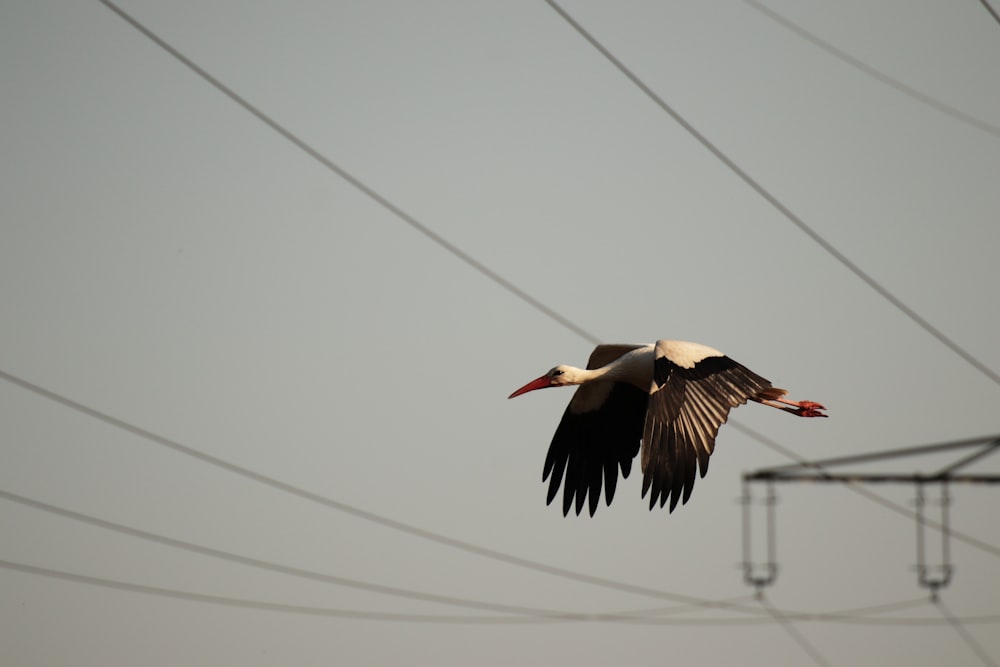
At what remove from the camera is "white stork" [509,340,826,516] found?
11898mm

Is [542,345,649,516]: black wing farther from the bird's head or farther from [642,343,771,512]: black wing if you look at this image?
[642,343,771,512]: black wing

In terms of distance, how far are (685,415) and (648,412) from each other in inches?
11.4

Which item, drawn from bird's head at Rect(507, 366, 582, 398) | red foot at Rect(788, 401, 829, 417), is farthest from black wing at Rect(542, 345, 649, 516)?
red foot at Rect(788, 401, 829, 417)

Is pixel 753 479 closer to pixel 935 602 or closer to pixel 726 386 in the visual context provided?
pixel 935 602

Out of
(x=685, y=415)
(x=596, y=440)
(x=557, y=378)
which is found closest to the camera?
(x=685, y=415)

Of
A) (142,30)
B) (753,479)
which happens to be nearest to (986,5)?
(142,30)

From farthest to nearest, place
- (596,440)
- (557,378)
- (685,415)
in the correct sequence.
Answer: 1. (596,440)
2. (557,378)
3. (685,415)

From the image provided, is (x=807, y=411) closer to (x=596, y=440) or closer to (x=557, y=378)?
(x=596, y=440)

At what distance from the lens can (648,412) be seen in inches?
480

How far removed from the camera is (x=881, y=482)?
97.3 feet

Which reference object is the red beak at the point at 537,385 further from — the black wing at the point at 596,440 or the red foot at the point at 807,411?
the red foot at the point at 807,411

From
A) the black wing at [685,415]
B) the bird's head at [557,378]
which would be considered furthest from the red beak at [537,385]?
the black wing at [685,415]

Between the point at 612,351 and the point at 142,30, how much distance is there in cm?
519

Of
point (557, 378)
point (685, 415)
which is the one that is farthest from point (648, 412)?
point (557, 378)
